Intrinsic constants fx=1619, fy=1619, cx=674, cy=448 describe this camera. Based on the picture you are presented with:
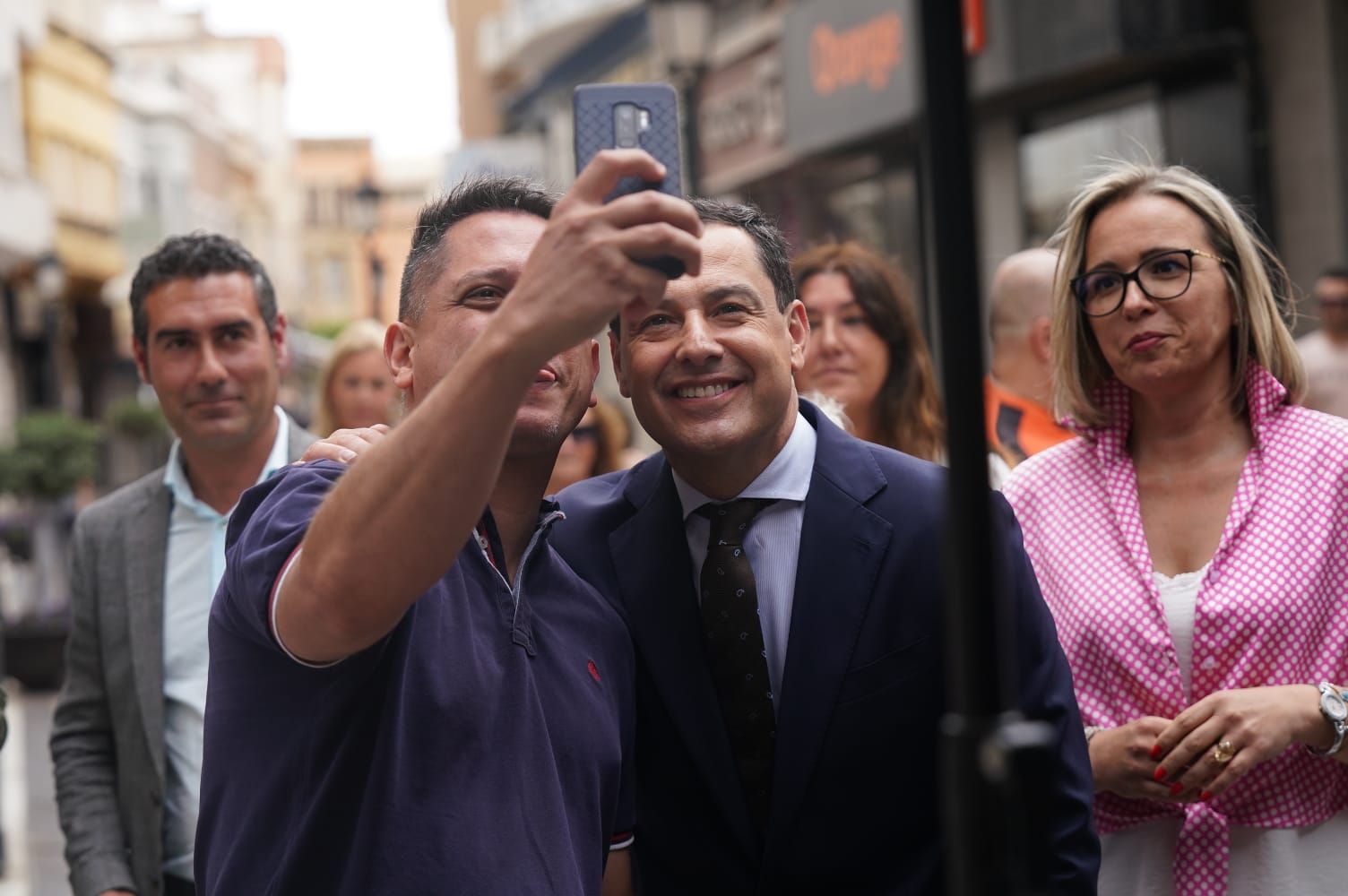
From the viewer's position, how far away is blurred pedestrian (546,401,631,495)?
288 inches

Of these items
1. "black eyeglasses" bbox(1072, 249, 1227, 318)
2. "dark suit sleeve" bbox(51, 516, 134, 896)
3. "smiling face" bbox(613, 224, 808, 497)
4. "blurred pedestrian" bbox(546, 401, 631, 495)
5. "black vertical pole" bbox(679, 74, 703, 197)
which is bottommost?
"dark suit sleeve" bbox(51, 516, 134, 896)

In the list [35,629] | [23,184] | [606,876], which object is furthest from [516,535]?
[23,184]

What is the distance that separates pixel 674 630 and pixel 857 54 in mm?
13261

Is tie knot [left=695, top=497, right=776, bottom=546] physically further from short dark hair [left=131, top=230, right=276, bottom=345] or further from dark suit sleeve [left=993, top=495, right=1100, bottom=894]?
short dark hair [left=131, top=230, right=276, bottom=345]

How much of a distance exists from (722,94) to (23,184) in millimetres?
12875

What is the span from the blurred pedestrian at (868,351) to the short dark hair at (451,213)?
265 cm

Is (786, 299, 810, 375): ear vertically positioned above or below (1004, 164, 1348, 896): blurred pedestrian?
above

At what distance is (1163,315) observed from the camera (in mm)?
3344

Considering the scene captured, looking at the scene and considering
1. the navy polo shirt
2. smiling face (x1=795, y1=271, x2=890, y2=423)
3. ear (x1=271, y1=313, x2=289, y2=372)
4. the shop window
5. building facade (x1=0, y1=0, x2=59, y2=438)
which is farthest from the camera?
building facade (x1=0, y1=0, x2=59, y2=438)

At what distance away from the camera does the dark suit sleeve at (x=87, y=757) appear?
3906mm

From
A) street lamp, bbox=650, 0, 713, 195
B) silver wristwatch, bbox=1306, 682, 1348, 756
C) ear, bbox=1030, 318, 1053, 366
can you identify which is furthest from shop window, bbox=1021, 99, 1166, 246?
silver wristwatch, bbox=1306, 682, 1348, 756

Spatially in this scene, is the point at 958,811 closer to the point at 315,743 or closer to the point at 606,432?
the point at 315,743

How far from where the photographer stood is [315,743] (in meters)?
2.11

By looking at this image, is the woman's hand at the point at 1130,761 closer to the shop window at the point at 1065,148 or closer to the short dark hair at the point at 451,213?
the short dark hair at the point at 451,213
